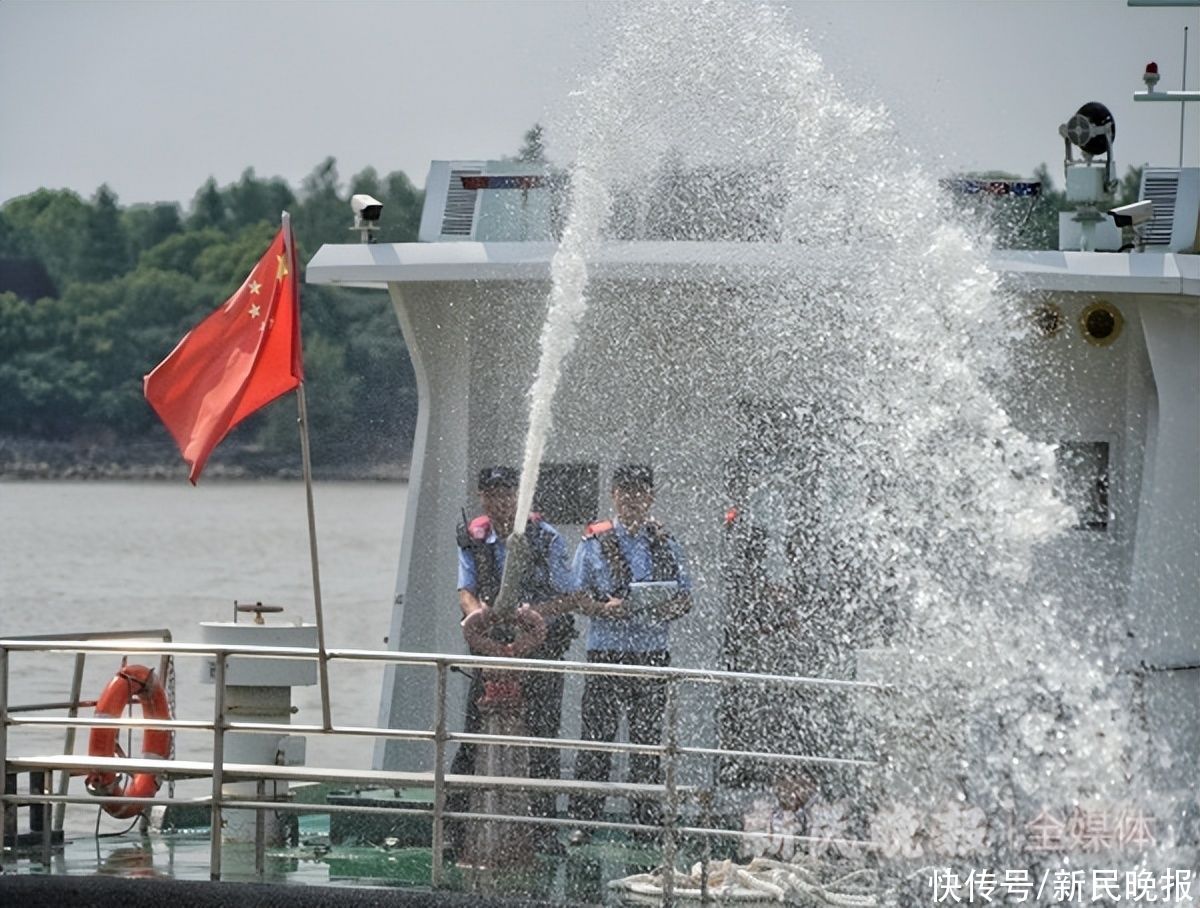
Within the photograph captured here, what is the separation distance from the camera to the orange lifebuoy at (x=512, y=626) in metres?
9.05

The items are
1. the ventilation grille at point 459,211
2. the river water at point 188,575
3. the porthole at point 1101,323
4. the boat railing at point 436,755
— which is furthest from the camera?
the river water at point 188,575

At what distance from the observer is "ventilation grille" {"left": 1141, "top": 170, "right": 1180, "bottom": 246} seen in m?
10.7

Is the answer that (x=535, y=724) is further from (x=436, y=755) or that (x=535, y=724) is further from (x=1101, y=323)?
(x=1101, y=323)

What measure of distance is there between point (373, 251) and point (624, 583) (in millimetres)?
2045

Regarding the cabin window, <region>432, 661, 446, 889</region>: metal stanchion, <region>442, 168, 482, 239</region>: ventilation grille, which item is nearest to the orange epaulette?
<region>432, 661, 446, 889</region>: metal stanchion

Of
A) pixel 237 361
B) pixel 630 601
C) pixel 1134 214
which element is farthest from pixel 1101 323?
pixel 237 361

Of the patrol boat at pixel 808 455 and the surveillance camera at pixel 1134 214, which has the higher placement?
the surveillance camera at pixel 1134 214

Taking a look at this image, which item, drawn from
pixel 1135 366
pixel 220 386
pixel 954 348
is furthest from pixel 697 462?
pixel 220 386

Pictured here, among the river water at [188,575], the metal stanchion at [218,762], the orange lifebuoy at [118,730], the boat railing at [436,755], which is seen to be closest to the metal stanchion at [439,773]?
the boat railing at [436,755]

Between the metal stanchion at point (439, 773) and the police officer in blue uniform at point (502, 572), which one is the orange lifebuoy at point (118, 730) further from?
the metal stanchion at point (439, 773)

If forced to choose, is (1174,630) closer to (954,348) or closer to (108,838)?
(954,348)

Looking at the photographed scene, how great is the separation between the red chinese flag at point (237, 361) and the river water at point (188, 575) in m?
13.1

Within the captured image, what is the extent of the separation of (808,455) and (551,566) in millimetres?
1364

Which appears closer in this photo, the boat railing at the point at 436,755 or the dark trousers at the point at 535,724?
the boat railing at the point at 436,755
